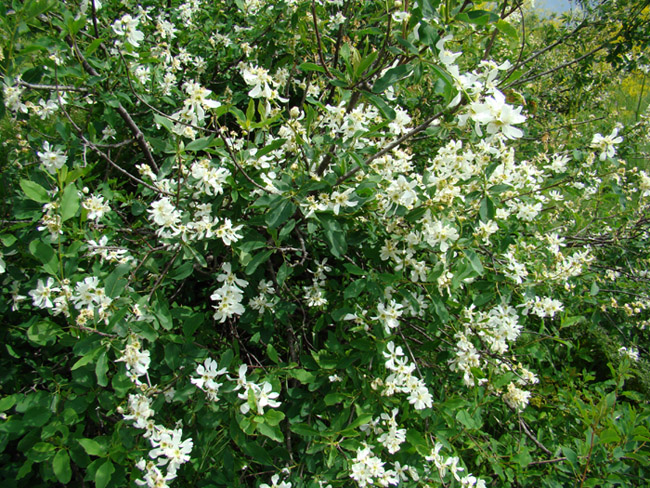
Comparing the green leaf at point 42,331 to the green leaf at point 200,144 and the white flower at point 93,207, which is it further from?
the green leaf at point 200,144

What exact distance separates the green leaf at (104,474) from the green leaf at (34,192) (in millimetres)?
902

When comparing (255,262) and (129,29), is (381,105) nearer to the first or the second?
(255,262)

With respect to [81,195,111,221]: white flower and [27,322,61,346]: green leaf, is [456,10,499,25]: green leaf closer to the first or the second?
[81,195,111,221]: white flower

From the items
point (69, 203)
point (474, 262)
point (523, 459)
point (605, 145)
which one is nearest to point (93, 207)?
point (69, 203)

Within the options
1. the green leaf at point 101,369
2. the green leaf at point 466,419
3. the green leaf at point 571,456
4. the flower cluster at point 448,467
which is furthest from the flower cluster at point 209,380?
the green leaf at point 571,456

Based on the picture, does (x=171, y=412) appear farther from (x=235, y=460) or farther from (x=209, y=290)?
(x=209, y=290)

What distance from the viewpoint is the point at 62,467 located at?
1415 millimetres

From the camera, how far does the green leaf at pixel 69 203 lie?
138cm

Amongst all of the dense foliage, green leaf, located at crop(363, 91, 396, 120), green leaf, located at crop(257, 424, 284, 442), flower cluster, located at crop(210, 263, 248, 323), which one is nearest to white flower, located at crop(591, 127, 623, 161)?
the dense foliage

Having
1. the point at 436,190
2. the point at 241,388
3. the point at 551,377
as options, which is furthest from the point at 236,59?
the point at 551,377

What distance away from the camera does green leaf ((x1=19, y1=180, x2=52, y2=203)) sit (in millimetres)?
1372

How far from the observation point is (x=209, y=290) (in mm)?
2246

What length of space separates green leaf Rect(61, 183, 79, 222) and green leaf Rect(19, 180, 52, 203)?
72 mm

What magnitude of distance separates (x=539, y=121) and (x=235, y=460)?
4155 millimetres
